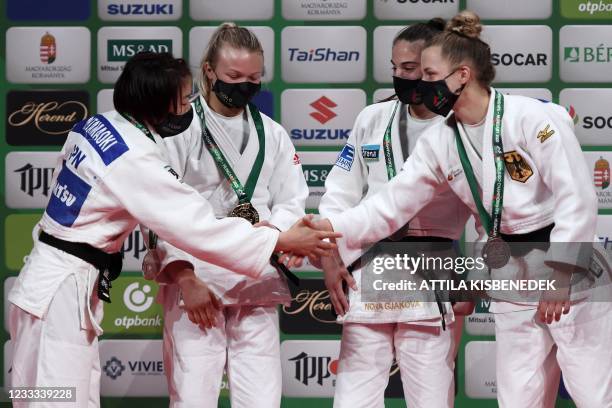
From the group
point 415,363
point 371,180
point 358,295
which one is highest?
point 371,180

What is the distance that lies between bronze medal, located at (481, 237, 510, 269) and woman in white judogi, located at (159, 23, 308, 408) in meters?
0.86

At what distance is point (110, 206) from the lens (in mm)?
3189

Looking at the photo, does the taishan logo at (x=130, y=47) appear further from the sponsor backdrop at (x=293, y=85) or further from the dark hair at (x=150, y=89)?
the dark hair at (x=150, y=89)

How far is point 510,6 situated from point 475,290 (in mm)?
1784

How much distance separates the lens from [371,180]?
390 centimetres

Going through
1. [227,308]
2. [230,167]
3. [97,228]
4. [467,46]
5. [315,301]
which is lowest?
[315,301]

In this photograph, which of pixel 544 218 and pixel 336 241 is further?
pixel 336 241

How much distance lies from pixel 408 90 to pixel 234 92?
737 mm

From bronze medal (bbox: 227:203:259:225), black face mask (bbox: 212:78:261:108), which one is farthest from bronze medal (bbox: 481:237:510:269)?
black face mask (bbox: 212:78:261:108)

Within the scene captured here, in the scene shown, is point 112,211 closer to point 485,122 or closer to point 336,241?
point 336,241

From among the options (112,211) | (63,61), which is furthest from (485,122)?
(63,61)

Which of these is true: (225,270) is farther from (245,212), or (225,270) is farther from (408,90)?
(408,90)

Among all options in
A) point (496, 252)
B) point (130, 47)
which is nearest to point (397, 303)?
point (496, 252)

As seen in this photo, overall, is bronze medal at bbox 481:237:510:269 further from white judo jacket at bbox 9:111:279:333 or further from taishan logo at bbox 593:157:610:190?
taishan logo at bbox 593:157:610:190
